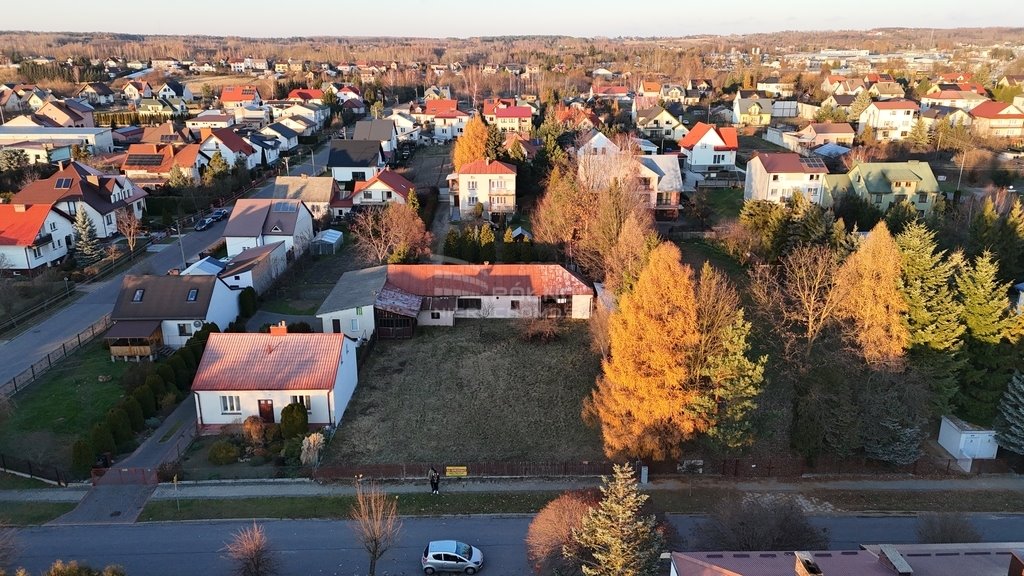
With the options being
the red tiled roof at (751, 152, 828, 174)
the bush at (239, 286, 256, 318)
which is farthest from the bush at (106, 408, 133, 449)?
the red tiled roof at (751, 152, 828, 174)

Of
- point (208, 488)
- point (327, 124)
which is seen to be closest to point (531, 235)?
point (208, 488)

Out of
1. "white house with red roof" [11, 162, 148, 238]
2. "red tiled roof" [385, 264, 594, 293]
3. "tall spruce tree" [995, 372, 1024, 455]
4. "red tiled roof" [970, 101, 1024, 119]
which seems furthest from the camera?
"red tiled roof" [970, 101, 1024, 119]

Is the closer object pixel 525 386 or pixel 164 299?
pixel 525 386

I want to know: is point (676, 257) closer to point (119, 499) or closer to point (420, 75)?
point (119, 499)

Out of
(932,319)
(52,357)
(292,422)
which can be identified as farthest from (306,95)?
(932,319)

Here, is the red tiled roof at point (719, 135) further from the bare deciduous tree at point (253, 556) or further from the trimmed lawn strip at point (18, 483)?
Result: the trimmed lawn strip at point (18, 483)

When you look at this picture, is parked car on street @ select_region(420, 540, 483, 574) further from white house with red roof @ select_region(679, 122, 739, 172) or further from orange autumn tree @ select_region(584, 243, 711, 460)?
white house with red roof @ select_region(679, 122, 739, 172)

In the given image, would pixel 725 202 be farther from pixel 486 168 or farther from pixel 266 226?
pixel 266 226

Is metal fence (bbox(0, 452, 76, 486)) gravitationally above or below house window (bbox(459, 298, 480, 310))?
below
